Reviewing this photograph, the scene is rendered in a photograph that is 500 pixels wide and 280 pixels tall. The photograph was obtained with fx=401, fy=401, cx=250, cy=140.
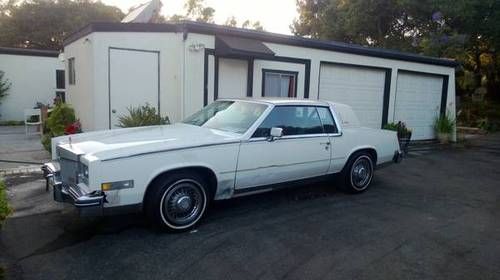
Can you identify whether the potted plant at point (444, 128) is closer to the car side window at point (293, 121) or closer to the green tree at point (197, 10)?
the car side window at point (293, 121)

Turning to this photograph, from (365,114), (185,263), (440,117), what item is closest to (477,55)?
(440,117)

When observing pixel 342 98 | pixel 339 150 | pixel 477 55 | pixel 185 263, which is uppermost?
pixel 477 55

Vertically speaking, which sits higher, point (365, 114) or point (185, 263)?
point (365, 114)

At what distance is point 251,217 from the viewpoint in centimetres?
537

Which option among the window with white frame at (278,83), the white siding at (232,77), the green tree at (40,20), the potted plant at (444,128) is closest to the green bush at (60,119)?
the white siding at (232,77)

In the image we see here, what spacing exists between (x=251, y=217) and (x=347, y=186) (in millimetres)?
2046

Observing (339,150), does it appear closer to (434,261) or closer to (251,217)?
(251,217)

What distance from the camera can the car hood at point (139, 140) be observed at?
4273mm

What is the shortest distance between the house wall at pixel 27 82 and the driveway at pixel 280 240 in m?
13.3

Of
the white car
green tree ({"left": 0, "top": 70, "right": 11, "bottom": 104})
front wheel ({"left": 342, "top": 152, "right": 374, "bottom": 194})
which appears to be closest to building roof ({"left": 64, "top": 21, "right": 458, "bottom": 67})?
the white car

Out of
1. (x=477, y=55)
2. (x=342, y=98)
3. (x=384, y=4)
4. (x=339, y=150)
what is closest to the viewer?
(x=339, y=150)

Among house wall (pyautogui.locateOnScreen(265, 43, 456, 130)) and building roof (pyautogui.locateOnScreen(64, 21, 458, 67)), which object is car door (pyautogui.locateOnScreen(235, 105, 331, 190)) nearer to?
building roof (pyautogui.locateOnScreen(64, 21, 458, 67))

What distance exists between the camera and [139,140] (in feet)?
15.4

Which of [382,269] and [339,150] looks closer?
[382,269]
